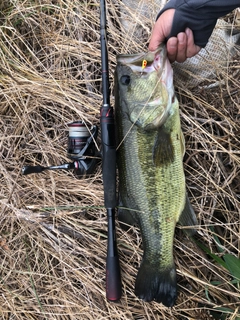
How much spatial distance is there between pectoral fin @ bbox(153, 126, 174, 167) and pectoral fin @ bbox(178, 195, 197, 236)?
0.35 m

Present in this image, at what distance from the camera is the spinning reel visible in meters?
2.47

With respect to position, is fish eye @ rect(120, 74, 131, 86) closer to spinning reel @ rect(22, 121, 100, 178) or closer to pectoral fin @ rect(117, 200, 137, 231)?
spinning reel @ rect(22, 121, 100, 178)

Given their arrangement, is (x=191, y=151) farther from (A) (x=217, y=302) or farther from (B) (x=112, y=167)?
(A) (x=217, y=302)

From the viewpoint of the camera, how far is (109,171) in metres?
2.22

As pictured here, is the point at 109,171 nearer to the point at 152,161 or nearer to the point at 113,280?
the point at 152,161

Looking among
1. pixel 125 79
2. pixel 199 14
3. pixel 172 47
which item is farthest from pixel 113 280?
pixel 199 14

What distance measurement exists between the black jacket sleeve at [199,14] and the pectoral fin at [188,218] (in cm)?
105

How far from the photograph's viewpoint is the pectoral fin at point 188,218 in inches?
90.8

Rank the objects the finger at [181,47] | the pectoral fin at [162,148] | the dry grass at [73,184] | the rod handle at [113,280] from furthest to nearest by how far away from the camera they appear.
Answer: the dry grass at [73,184], the rod handle at [113,280], the pectoral fin at [162,148], the finger at [181,47]

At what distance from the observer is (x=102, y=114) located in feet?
7.27

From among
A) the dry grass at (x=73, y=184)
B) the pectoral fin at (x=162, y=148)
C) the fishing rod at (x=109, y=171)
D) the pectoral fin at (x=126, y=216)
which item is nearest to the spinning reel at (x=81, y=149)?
the dry grass at (x=73, y=184)

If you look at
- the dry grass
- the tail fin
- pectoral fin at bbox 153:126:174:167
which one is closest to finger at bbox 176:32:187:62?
the dry grass

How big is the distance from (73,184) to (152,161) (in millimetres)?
768

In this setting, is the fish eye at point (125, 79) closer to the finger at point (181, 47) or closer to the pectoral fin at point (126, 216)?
the finger at point (181, 47)
